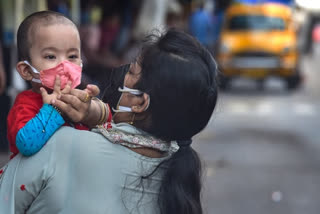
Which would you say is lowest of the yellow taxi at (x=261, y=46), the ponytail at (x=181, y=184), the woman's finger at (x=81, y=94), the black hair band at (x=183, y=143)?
the yellow taxi at (x=261, y=46)

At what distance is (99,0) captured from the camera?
15195mm

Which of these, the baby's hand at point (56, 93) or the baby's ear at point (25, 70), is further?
the baby's ear at point (25, 70)

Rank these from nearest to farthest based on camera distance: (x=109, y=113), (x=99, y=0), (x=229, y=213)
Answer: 1. (x=109, y=113)
2. (x=229, y=213)
3. (x=99, y=0)

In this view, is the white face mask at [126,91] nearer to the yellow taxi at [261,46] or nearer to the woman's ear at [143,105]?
the woman's ear at [143,105]

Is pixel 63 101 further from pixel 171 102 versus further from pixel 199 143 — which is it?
pixel 199 143

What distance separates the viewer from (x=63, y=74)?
2.09 m

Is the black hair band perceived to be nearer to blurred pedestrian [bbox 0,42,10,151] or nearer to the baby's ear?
the baby's ear

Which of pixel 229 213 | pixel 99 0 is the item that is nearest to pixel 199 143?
pixel 229 213

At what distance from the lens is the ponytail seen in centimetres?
206

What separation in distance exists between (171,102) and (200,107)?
0.09 meters

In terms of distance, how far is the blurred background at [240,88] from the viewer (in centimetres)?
683

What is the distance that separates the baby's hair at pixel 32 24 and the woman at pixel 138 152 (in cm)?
25

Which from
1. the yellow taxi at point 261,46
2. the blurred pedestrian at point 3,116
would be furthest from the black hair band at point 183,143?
the yellow taxi at point 261,46

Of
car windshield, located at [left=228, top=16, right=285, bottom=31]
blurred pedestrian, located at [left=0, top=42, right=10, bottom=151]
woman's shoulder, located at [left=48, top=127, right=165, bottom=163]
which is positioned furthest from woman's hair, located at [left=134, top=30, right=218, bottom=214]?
car windshield, located at [left=228, top=16, right=285, bottom=31]
